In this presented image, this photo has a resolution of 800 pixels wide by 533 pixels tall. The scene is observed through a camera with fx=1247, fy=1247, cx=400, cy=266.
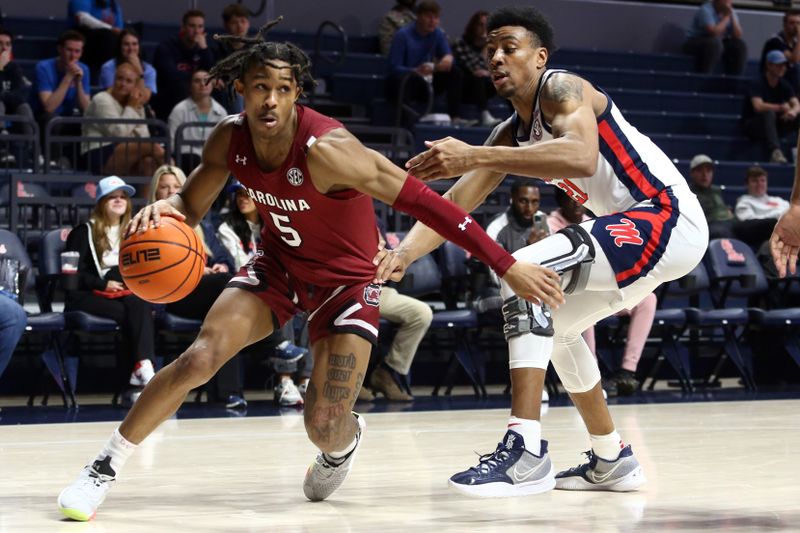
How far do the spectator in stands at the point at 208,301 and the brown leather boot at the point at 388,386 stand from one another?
94cm

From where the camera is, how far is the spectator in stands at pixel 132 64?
1028 cm

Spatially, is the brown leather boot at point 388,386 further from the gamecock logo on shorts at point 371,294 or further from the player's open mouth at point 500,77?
the player's open mouth at point 500,77

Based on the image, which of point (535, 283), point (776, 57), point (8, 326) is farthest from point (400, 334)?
point (776, 57)

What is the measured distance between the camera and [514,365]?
4.34 m

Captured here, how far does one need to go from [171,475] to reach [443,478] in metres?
1.08

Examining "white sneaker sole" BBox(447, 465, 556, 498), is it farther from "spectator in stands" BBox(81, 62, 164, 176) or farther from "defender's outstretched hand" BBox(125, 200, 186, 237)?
"spectator in stands" BBox(81, 62, 164, 176)

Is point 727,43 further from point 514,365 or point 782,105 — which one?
point 514,365

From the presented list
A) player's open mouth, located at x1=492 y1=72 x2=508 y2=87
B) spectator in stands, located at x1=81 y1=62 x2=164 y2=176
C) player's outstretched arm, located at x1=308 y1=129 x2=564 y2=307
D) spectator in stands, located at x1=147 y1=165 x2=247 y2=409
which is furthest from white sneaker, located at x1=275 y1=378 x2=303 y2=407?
player's outstretched arm, located at x1=308 y1=129 x2=564 y2=307

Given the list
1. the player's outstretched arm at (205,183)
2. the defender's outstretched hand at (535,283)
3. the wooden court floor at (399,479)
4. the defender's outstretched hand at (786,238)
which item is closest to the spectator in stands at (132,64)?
the wooden court floor at (399,479)

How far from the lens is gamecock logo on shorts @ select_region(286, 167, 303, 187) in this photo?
13.3 ft

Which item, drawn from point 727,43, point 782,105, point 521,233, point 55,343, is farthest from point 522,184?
point 727,43

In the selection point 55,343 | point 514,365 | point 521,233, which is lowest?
point 55,343

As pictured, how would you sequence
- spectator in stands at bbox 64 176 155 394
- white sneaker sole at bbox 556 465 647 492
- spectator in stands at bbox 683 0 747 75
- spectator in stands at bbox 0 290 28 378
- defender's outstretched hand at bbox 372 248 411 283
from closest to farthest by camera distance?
defender's outstretched hand at bbox 372 248 411 283 < white sneaker sole at bbox 556 465 647 492 < spectator in stands at bbox 0 290 28 378 < spectator in stands at bbox 64 176 155 394 < spectator in stands at bbox 683 0 747 75

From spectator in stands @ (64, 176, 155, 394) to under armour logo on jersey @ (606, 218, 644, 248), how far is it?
13.4 ft
